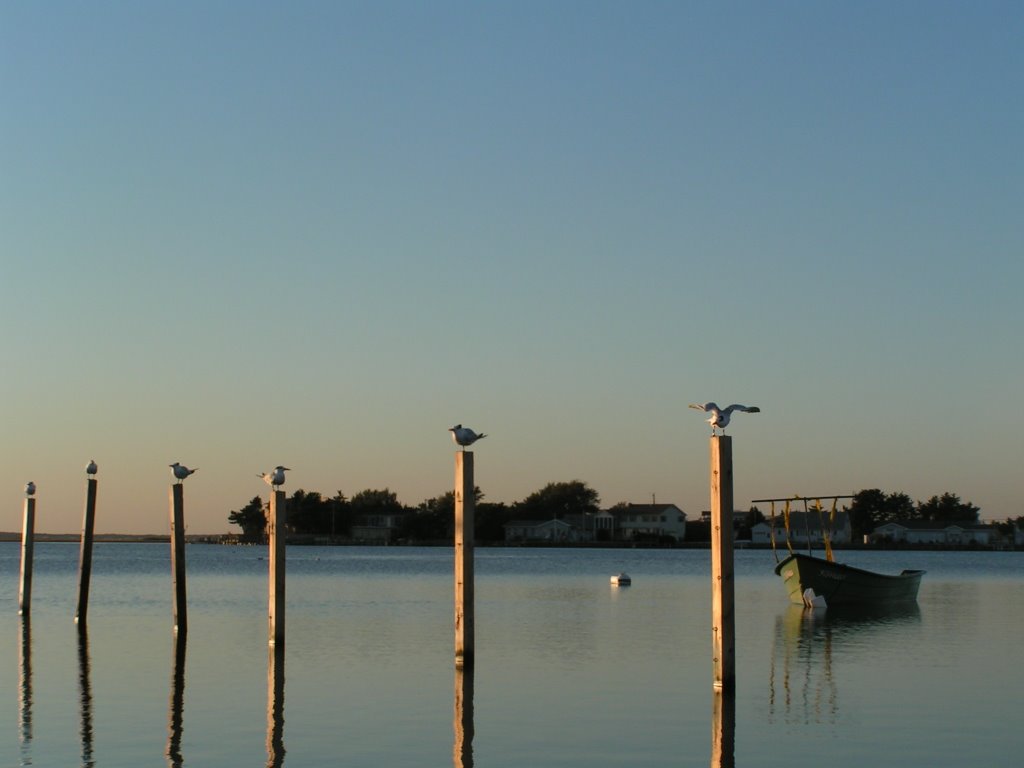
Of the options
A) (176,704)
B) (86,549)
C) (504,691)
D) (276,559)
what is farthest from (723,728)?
(86,549)

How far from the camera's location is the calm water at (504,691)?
69.5 ft

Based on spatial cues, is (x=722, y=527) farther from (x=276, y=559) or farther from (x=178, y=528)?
(x=178, y=528)

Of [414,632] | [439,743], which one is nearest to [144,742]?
[439,743]

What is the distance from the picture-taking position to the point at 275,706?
24766 millimetres

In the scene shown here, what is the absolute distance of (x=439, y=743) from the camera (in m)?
21.7

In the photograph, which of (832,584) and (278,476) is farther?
(832,584)

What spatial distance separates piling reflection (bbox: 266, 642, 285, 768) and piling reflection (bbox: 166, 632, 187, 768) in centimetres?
126

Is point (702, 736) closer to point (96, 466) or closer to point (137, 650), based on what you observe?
point (137, 650)

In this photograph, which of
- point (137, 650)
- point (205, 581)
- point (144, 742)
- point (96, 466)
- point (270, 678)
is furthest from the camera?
point (205, 581)

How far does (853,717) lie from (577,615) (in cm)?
2435

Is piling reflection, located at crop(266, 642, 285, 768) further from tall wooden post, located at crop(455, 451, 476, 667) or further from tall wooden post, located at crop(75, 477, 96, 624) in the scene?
tall wooden post, located at crop(75, 477, 96, 624)

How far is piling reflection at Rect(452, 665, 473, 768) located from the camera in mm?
20688

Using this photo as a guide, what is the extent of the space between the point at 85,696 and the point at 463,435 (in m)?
7.93

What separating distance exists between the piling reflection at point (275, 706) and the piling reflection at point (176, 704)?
4.13 ft
